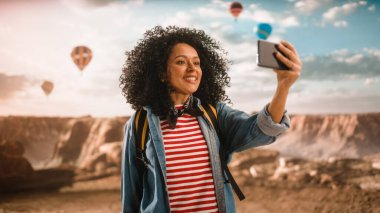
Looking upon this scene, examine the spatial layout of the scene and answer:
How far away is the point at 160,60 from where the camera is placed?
4.79ft

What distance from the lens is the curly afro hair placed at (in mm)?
1438

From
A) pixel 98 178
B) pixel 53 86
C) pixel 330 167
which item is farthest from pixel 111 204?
pixel 53 86

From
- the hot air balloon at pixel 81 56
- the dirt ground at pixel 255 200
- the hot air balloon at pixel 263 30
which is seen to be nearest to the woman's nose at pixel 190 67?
the hot air balloon at pixel 263 30

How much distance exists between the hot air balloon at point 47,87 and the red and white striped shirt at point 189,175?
15.3 metres

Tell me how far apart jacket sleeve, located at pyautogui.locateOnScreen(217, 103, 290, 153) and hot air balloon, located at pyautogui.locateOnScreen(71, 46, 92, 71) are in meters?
13.1

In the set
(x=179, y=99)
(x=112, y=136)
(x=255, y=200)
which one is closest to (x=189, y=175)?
(x=179, y=99)

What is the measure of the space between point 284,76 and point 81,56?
44.6 ft

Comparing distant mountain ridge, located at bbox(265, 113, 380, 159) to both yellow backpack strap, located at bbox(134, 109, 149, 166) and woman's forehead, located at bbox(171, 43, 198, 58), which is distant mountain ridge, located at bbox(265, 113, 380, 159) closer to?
woman's forehead, located at bbox(171, 43, 198, 58)

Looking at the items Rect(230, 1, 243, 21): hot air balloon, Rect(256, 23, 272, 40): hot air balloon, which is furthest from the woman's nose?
Rect(230, 1, 243, 21): hot air balloon

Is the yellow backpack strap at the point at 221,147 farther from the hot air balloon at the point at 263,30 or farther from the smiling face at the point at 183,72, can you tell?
the hot air balloon at the point at 263,30

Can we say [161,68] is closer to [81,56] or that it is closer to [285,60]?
[285,60]

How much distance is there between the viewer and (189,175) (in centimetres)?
114

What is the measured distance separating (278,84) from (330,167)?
7738 millimetres

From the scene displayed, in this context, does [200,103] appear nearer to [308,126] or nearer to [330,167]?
[330,167]
